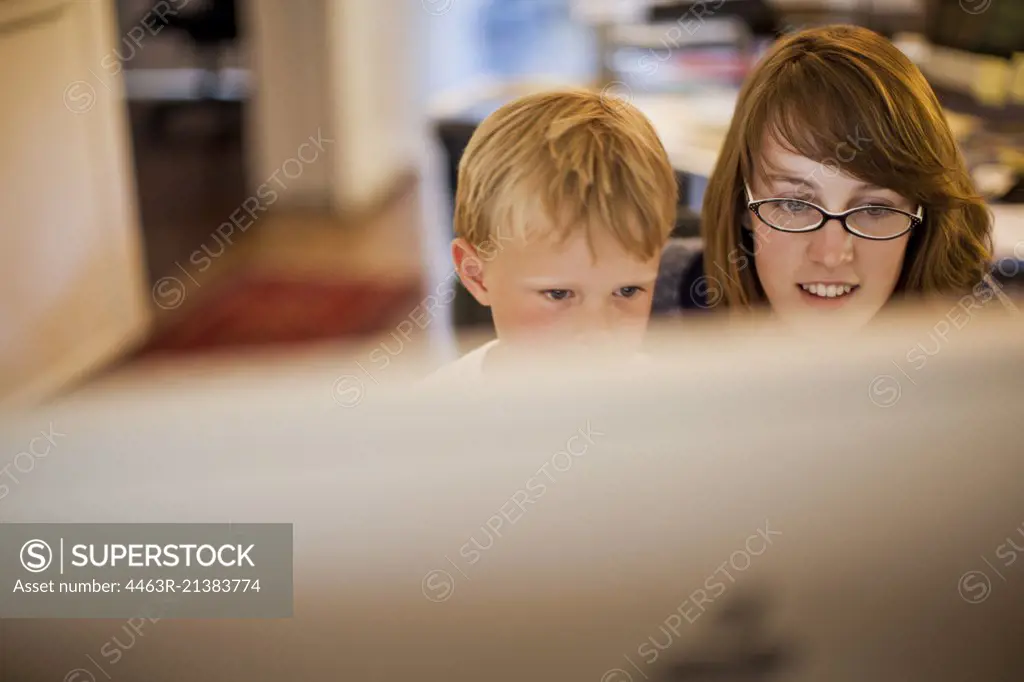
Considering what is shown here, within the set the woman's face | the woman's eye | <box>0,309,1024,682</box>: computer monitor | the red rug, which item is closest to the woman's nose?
the woman's face

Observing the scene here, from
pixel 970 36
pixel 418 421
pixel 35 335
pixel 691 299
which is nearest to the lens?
pixel 418 421

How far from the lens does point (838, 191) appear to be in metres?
0.56

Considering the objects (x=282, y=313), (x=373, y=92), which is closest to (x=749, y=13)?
(x=282, y=313)

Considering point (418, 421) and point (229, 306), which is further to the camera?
point (229, 306)

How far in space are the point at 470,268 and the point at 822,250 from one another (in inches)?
7.7

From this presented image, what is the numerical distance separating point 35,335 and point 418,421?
216cm

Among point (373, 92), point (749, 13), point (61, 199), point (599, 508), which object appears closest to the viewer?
point (599, 508)

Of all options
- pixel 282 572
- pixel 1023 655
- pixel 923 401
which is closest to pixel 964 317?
pixel 923 401

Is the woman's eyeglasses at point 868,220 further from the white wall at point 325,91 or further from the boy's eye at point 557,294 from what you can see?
the white wall at point 325,91

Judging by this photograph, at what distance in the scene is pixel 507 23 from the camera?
156 inches

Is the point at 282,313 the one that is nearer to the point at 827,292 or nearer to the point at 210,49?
the point at 827,292

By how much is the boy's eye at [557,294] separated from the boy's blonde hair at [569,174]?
1.1 inches

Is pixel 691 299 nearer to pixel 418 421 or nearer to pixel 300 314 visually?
pixel 418 421

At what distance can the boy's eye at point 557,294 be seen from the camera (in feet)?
1.62
